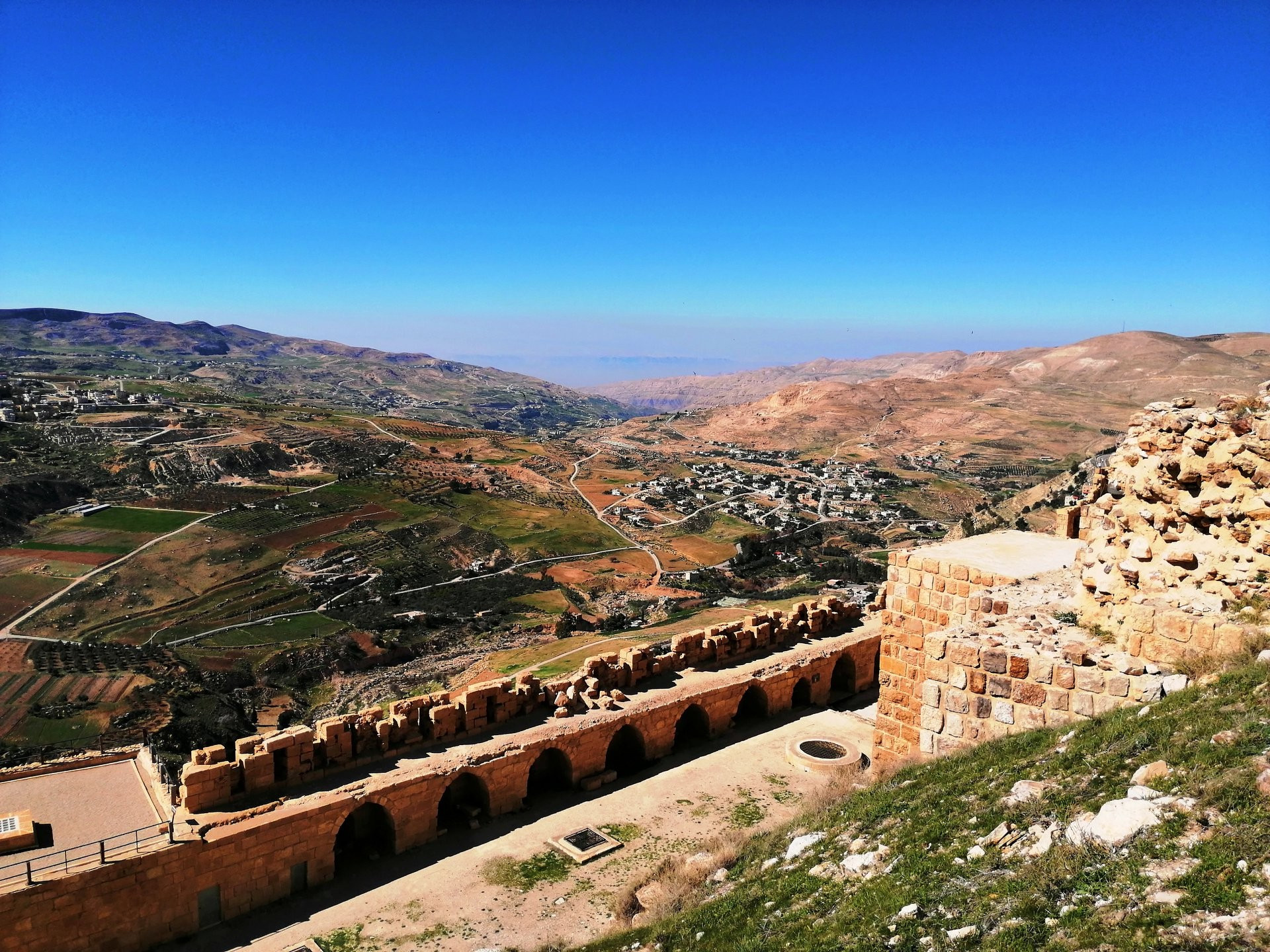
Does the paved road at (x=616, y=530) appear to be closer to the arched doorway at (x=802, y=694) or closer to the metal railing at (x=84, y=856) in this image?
the arched doorway at (x=802, y=694)

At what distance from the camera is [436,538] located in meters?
74.4

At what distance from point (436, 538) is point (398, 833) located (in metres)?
61.9

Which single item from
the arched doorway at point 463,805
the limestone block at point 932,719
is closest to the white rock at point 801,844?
the limestone block at point 932,719

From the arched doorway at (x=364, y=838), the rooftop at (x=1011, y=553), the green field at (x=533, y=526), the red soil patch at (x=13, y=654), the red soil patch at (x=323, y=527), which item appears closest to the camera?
the rooftop at (x=1011, y=553)

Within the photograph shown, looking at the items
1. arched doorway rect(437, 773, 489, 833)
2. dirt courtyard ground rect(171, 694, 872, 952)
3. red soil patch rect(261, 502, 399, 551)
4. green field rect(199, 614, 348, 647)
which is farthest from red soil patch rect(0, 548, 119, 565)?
dirt courtyard ground rect(171, 694, 872, 952)

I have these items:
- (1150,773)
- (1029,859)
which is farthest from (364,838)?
(1150,773)

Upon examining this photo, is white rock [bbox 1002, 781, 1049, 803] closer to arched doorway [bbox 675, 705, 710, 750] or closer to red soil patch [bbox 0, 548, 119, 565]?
arched doorway [bbox 675, 705, 710, 750]

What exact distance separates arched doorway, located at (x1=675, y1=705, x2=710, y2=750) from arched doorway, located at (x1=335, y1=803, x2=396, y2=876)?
7.03m

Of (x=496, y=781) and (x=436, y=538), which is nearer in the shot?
(x=496, y=781)

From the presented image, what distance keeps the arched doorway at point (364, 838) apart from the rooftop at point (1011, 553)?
11.5 m

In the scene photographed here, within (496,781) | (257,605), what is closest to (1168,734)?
(496,781)

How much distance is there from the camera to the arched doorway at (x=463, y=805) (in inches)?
609

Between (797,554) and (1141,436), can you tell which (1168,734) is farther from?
(797,554)

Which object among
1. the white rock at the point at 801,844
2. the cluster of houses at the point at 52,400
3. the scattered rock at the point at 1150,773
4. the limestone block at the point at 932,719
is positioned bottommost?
the white rock at the point at 801,844
